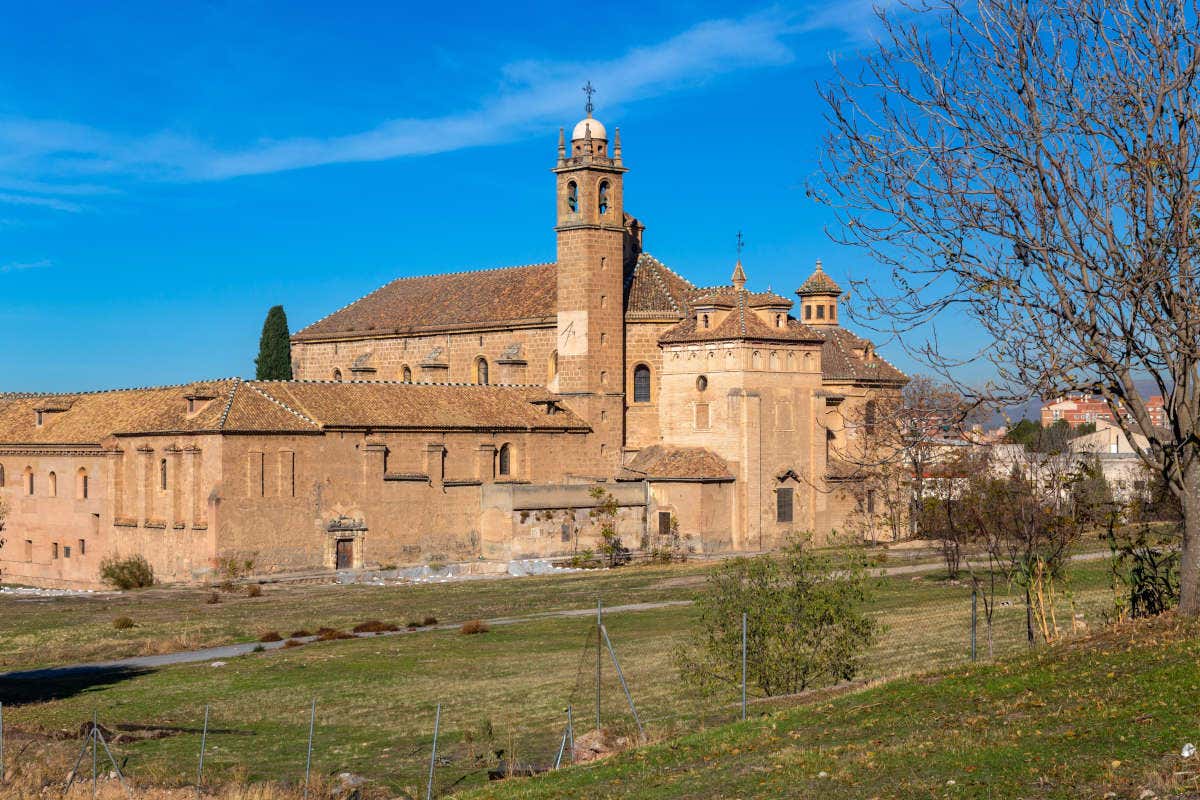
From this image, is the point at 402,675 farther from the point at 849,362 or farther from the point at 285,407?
the point at 849,362

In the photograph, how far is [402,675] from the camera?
1183 inches

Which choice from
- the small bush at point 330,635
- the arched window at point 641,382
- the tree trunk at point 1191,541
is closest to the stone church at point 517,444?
the arched window at point 641,382

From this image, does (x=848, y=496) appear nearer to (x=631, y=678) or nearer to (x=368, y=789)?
(x=631, y=678)

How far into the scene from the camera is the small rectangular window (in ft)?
189

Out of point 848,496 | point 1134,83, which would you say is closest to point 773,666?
point 1134,83

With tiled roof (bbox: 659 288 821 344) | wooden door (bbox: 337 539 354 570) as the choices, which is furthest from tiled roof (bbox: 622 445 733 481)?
wooden door (bbox: 337 539 354 570)

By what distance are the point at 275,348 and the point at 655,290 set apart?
78.9ft

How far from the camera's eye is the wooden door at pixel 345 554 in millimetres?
53562

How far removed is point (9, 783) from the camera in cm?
1983

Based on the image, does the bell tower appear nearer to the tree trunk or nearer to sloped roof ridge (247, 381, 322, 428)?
sloped roof ridge (247, 381, 322, 428)

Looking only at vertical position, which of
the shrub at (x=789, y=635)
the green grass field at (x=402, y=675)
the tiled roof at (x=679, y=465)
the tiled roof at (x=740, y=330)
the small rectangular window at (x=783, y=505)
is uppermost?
the tiled roof at (x=740, y=330)

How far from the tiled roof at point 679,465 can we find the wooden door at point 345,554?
11991 mm

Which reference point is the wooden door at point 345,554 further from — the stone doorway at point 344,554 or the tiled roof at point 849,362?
the tiled roof at point 849,362

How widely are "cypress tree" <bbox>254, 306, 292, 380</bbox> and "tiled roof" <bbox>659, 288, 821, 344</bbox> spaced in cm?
2573
